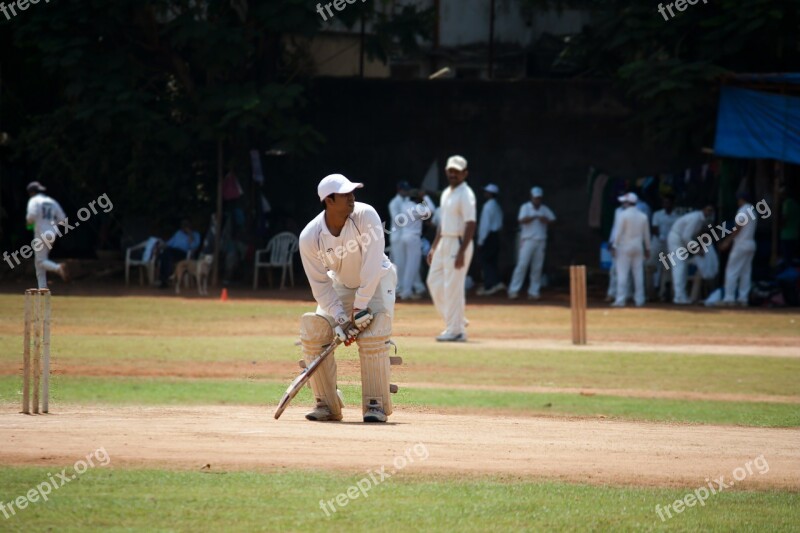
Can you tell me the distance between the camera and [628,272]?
28.1m

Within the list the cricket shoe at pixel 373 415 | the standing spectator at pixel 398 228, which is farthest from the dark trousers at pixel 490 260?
the cricket shoe at pixel 373 415

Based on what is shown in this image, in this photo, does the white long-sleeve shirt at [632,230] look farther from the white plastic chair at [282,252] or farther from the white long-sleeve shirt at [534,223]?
the white plastic chair at [282,252]

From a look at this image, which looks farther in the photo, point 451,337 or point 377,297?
point 451,337

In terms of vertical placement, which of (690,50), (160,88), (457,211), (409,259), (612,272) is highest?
(690,50)

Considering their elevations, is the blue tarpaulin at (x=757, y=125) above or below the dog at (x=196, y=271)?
above

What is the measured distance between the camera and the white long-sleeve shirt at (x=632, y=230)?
27.5 meters

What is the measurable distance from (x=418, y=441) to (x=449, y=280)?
9700 mm

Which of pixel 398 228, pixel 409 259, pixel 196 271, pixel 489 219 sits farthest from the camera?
pixel 489 219

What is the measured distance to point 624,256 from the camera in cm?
2773

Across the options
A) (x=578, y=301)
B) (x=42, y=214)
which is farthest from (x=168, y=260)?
(x=578, y=301)

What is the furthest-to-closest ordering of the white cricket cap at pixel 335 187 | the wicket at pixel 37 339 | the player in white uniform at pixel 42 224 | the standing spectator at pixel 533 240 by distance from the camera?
the standing spectator at pixel 533 240 < the player in white uniform at pixel 42 224 < the wicket at pixel 37 339 < the white cricket cap at pixel 335 187

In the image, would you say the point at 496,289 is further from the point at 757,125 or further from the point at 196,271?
the point at 757,125

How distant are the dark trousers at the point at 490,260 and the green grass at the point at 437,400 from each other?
1555cm

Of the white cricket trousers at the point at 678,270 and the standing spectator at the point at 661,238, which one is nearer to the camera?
the white cricket trousers at the point at 678,270
